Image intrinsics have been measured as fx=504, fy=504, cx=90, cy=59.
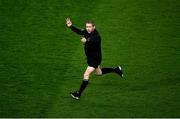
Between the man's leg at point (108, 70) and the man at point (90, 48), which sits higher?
the man at point (90, 48)

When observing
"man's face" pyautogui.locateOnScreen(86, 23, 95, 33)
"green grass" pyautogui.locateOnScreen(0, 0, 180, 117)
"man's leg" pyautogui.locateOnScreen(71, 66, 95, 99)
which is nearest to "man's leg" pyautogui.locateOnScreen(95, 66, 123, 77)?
"green grass" pyautogui.locateOnScreen(0, 0, 180, 117)

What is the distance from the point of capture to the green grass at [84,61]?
507 inches

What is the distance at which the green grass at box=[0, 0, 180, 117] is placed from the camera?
12875 mm

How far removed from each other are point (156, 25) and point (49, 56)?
4219 mm

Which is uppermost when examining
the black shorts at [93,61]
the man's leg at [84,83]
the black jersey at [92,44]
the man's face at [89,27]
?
the man's face at [89,27]

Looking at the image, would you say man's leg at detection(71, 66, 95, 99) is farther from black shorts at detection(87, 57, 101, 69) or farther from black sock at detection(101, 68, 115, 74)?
black sock at detection(101, 68, 115, 74)

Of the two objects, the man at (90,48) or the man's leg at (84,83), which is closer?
the man at (90,48)

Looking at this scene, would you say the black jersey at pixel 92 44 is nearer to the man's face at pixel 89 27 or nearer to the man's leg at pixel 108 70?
the man's face at pixel 89 27

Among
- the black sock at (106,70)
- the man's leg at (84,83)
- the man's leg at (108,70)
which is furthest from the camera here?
the black sock at (106,70)

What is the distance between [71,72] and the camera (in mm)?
14602

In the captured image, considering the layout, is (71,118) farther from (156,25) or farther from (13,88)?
(156,25)

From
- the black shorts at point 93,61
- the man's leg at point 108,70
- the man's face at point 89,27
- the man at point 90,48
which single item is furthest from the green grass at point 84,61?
the man's face at point 89,27

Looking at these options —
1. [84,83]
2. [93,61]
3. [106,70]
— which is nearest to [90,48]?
[93,61]

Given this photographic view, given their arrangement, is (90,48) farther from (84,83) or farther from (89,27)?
(84,83)
